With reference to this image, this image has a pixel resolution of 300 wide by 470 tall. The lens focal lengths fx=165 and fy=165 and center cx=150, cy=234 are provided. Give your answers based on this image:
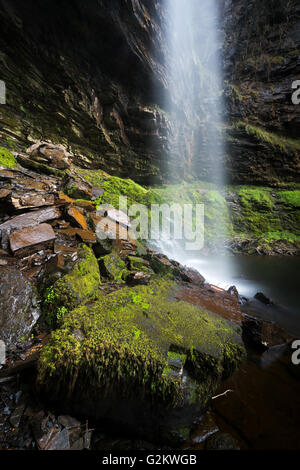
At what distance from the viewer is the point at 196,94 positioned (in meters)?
17.8

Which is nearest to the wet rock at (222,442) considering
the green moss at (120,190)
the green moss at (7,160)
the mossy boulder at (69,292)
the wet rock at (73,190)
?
the mossy boulder at (69,292)

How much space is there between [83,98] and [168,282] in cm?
1024

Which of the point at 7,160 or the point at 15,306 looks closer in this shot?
the point at 15,306

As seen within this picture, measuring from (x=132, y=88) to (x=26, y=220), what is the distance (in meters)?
12.3

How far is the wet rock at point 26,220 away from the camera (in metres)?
2.34

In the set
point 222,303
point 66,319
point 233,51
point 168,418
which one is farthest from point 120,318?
point 233,51

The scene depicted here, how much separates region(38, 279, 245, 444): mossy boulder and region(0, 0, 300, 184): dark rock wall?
20.1 ft

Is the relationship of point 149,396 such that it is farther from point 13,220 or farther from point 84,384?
point 13,220

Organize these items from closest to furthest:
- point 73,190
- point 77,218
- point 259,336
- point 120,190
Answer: point 259,336, point 77,218, point 73,190, point 120,190

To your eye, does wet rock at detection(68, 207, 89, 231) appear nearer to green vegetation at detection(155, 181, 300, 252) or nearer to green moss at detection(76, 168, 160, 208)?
green moss at detection(76, 168, 160, 208)

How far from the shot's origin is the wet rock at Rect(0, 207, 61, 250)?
7.69 feet

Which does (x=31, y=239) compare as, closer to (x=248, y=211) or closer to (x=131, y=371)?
(x=131, y=371)

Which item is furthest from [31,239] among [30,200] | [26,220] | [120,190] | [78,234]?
[120,190]

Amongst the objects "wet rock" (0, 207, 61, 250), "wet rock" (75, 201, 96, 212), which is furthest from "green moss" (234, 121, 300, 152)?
"wet rock" (0, 207, 61, 250)
